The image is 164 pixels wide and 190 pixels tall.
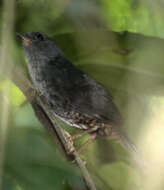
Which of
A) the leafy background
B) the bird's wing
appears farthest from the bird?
the leafy background

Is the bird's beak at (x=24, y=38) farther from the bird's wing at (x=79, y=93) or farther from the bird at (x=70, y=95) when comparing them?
the bird's wing at (x=79, y=93)

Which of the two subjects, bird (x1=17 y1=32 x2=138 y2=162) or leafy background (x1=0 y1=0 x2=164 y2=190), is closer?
leafy background (x1=0 y1=0 x2=164 y2=190)

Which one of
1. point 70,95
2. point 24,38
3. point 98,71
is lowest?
point 70,95

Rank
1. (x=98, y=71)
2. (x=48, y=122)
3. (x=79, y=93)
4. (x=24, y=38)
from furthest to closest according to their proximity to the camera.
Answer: (x=79, y=93)
(x=24, y=38)
(x=98, y=71)
(x=48, y=122)

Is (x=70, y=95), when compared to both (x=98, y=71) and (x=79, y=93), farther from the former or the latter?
(x=98, y=71)

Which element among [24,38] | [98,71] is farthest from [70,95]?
[98,71]

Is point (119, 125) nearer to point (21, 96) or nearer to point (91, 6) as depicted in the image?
point (21, 96)

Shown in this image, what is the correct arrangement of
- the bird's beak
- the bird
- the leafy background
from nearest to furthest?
the leafy background, the bird's beak, the bird

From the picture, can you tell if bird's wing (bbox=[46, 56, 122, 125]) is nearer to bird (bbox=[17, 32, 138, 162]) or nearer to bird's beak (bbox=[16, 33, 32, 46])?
bird (bbox=[17, 32, 138, 162])

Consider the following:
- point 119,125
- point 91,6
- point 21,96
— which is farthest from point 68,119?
point 91,6
